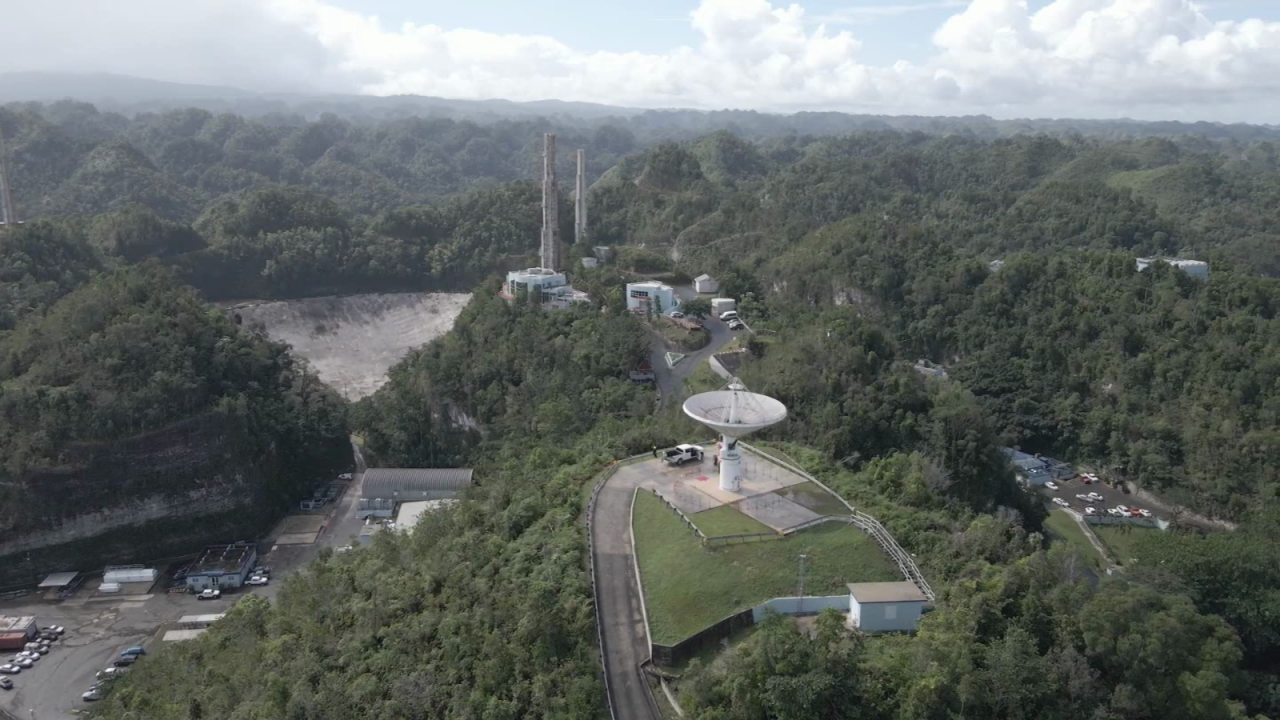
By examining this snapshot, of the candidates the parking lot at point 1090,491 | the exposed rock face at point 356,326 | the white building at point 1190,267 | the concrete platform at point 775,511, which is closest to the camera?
the concrete platform at point 775,511

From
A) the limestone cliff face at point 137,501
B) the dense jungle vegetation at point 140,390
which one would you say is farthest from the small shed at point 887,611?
the dense jungle vegetation at point 140,390

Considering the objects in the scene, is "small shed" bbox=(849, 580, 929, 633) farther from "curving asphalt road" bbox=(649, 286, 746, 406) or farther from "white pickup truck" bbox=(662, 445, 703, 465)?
"curving asphalt road" bbox=(649, 286, 746, 406)

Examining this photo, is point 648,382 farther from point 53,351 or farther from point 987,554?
point 53,351

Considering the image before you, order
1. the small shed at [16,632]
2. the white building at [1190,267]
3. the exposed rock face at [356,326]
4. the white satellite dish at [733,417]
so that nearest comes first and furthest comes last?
1. the white satellite dish at [733,417]
2. the small shed at [16,632]
3. the white building at [1190,267]
4. the exposed rock face at [356,326]

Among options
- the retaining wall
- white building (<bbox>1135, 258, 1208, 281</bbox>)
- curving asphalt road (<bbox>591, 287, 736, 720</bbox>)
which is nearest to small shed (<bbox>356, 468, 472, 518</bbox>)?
curving asphalt road (<bbox>591, 287, 736, 720</bbox>)

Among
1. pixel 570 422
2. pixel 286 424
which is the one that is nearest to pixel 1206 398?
pixel 570 422

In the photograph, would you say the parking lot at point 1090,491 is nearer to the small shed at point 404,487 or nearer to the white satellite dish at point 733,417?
the white satellite dish at point 733,417

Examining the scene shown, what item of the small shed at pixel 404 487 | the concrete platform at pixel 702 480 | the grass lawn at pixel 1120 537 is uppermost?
the concrete platform at pixel 702 480

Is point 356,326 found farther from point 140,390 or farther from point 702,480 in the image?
point 702,480
